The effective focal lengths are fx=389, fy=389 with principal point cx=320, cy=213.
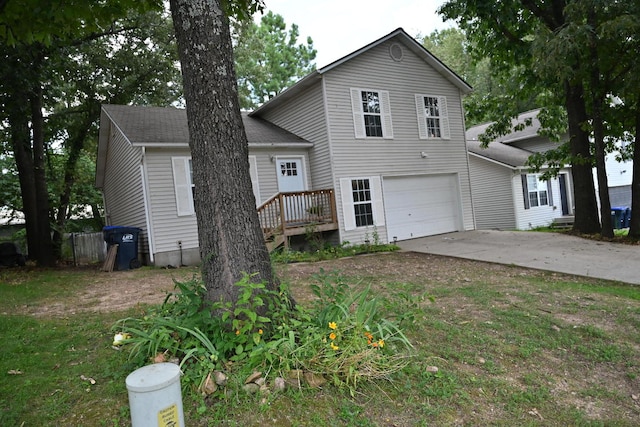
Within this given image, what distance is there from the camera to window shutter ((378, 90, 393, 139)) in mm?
12477

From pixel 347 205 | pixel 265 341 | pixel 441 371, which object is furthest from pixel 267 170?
pixel 441 371

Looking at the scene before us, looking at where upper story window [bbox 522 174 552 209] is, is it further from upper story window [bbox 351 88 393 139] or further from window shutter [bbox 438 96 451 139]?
upper story window [bbox 351 88 393 139]

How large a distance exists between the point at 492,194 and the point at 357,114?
9.43 metres

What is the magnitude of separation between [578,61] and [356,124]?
251 inches

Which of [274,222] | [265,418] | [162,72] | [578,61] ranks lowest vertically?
[265,418]

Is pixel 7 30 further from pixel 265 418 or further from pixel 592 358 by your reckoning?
pixel 592 358

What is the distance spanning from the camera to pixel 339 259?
9414 millimetres

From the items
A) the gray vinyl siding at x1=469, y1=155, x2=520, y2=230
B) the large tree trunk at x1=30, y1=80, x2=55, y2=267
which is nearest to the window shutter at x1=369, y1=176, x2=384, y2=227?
the gray vinyl siding at x1=469, y1=155, x2=520, y2=230

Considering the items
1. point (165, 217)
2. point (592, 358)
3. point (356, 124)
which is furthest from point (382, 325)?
point (356, 124)

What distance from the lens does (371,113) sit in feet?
40.4

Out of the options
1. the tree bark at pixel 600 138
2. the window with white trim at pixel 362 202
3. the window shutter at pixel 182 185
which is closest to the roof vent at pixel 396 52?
the window with white trim at pixel 362 202

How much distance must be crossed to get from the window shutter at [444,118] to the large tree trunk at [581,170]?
11.9 feet

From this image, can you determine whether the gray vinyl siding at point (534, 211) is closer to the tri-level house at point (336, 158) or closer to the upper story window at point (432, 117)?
the tri-level house at point (336, 158)

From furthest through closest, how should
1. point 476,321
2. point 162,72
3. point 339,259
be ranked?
point 162,72, point 339,259, point 476,321
